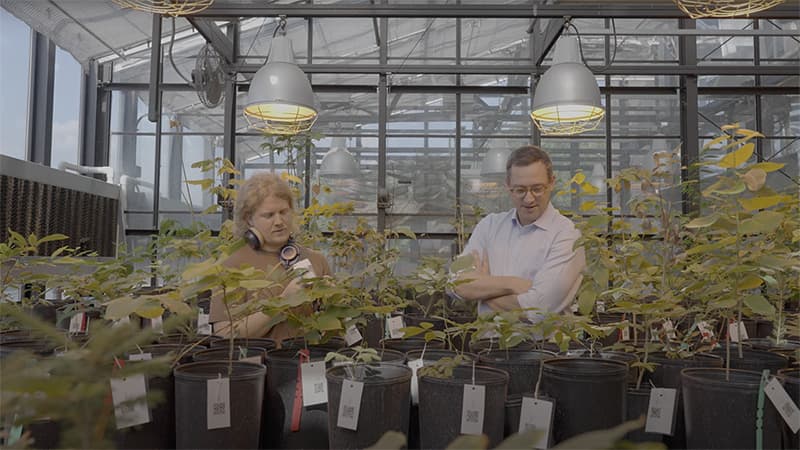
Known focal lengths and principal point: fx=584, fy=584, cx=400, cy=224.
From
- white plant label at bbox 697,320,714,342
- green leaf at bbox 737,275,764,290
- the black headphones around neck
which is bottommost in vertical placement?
white plant label at bbox 697,320,714,342

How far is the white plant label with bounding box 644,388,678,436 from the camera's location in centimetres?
112

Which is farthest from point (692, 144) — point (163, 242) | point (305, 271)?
point (305, 271)

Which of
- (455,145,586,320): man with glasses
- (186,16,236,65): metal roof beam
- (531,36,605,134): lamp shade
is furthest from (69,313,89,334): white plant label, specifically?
(186,16,236,65): metal roof beam

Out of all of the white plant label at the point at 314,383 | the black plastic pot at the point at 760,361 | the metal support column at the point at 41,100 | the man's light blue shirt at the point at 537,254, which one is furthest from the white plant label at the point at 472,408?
the metal support column at the point at 41,100

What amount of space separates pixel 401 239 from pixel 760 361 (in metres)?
4.64

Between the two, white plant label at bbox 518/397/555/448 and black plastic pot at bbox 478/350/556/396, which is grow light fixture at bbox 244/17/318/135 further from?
white plant label at bbox 518/397/555/448

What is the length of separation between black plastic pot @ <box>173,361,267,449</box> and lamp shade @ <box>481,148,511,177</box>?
5.05m

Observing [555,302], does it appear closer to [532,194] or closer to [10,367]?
[532,194]

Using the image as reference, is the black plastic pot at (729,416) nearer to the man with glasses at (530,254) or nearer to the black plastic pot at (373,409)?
the black plastic pot at (373,409)

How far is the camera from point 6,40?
16.0 feet

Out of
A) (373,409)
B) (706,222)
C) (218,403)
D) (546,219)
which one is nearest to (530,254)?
(546,219)

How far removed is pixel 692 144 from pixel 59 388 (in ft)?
19.2

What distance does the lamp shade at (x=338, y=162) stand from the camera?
18.6 feet

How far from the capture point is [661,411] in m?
1.13
